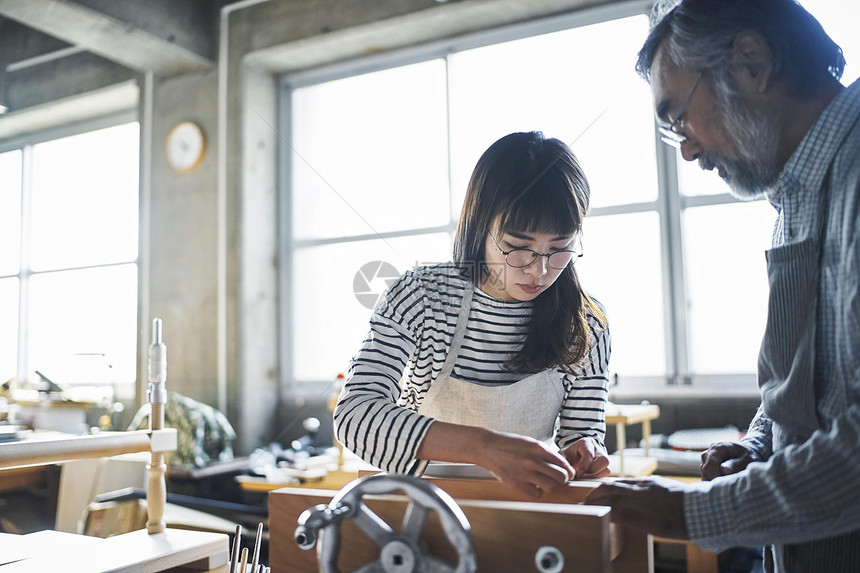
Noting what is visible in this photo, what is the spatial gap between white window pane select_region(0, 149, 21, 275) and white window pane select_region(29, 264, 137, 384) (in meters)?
0.21

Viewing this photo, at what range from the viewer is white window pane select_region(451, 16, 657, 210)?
3.61ft

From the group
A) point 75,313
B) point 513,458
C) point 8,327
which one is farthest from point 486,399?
point 8,327

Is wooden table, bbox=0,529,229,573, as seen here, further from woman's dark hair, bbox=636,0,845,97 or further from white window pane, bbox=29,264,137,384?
white window pane, bbox=29,264,137,384

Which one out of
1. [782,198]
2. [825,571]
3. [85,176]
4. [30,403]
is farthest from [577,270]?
[30,403]

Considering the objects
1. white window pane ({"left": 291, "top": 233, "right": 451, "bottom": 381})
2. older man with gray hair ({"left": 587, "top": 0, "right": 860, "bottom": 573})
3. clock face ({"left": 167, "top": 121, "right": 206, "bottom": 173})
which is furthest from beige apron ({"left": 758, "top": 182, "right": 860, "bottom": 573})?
clock face ({"left": 167, "top": 121, "right": 206, "bottom": 173})

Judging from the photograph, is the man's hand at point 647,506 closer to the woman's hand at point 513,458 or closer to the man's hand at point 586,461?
the woman's hand at point 513,458

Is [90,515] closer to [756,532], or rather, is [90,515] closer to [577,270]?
[577,270]

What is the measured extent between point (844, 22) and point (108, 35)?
344cm

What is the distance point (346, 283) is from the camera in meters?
1.45

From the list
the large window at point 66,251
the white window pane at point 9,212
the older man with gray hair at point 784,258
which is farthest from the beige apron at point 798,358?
the white window pane at point 9,212

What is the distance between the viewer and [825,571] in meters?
0.74

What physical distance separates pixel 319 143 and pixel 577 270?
688mm

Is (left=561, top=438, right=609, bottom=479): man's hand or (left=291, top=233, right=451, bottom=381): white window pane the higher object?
(left=291, top=233, right=451, bottom=381): white window pane

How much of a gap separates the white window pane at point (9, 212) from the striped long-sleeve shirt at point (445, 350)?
3.17 m
